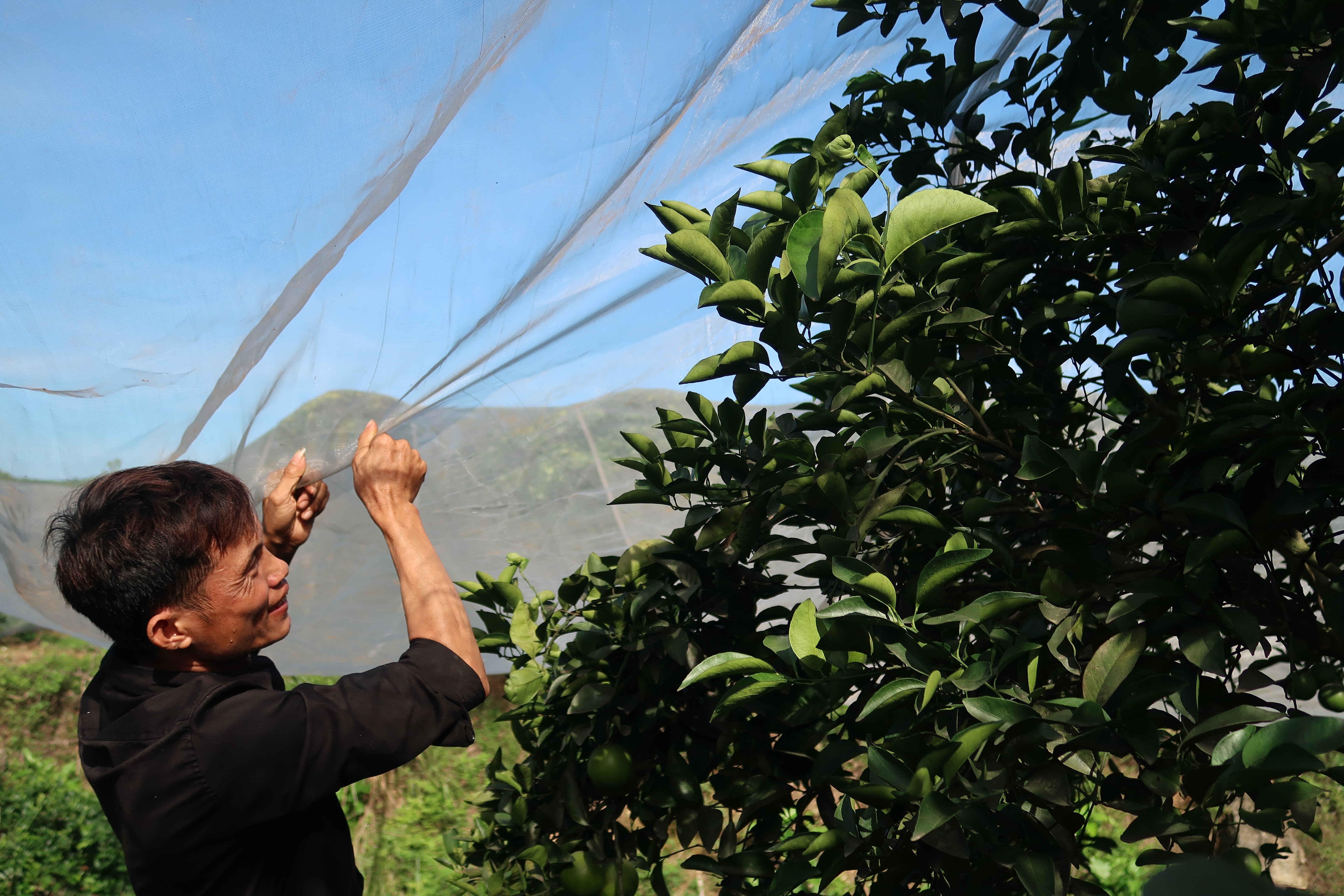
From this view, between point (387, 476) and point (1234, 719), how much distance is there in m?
0.92

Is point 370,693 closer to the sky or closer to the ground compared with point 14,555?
closer to the ground

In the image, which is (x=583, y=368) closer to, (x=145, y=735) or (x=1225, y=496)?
(x=145, y=735)

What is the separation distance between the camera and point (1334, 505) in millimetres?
884

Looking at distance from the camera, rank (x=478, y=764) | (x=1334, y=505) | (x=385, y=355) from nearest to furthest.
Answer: (x=1334, y=505)
(x=385, y=355)
(x=478, y=764)

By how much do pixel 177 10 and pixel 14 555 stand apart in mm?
985

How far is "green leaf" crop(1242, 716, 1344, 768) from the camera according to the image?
1.70ft

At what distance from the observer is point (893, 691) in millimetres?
689

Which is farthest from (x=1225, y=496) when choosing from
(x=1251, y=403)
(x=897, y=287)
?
(x=897, y=287)

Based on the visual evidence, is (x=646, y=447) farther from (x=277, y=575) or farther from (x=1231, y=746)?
(x=1231, y=746)

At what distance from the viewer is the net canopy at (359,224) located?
43.4 inches

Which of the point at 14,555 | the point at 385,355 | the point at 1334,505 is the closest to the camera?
the point at 1334,505

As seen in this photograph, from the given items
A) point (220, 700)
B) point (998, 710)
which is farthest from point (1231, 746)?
point (220, 700)

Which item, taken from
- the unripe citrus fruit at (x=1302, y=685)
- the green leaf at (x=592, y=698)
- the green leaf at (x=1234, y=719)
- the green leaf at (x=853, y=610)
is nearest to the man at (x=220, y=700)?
the green leaf at (x=592, y=698)

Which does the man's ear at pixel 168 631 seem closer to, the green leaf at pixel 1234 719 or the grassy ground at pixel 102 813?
the green leaf at pixel 1234 719
